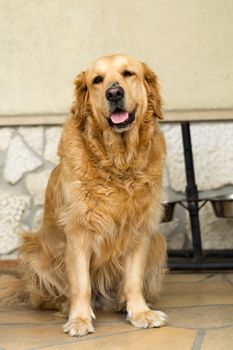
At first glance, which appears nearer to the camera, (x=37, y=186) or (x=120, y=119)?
(x=120, y=119)

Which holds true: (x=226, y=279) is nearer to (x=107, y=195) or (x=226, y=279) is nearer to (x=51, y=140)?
(x=107, y=195)

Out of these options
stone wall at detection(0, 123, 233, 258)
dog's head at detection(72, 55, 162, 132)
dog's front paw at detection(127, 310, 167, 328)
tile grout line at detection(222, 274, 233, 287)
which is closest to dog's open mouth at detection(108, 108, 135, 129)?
dog's head at detection(72, 55, 162, 132)

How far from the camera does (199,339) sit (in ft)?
10.6

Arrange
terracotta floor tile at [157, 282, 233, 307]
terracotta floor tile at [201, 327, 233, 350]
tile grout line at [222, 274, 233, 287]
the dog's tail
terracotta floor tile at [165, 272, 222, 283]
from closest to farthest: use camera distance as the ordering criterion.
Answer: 1. terracotta floor tile at [201, 327, 233, 350]
2. terracotta floor tile at [157, 282, 233, 307]
3. the dog's tail
4. tile grout line at [222, 274, 233, 287]
5. terracotta floor tile at [165, 272, 222, 283]

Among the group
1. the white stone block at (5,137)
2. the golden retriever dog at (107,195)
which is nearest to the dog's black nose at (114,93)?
the golden retriever dog at (107,195)

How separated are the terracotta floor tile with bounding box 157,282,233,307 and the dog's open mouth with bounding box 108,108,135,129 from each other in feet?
4.00

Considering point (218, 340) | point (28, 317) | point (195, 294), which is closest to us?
point (218, 340)

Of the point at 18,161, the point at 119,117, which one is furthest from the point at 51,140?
the point at 119,117

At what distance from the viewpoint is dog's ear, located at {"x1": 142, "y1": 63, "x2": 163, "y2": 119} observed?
378 centimetres

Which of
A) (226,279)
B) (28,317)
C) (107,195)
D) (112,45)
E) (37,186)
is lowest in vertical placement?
(28,317)

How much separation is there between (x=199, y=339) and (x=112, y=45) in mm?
3128

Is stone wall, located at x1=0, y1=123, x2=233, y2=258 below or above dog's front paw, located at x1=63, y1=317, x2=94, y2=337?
above

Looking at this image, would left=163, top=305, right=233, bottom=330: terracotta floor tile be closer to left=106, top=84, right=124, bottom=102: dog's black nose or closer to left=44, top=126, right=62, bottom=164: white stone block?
left=106, top=84, right=124, bottom=102: dog's black nose

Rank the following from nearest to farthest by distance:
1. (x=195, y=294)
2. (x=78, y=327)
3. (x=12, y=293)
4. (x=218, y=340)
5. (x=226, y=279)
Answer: (x=218, y=340) < (x=78, y=327) < (x=12, y=293) < (x=195, y=294) < (x=226, y=279)
